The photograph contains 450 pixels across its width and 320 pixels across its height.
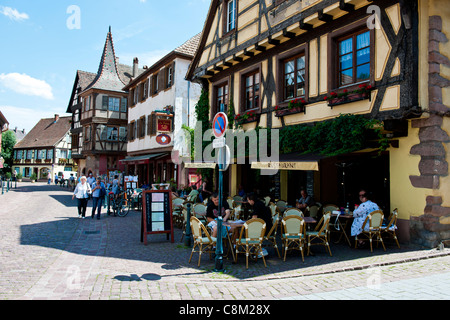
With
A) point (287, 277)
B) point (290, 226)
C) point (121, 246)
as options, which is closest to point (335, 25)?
point (290, 226)

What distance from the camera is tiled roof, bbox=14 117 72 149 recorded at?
188ft

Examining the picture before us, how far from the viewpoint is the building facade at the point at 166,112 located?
787 inches

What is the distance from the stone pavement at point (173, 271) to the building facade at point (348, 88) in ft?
6.65

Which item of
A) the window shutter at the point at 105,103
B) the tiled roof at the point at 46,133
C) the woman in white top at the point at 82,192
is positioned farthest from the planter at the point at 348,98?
the tiled roof at the point at 46,133

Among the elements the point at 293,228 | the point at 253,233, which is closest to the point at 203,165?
the point at 293,228

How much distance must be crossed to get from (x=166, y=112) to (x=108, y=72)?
18301mm

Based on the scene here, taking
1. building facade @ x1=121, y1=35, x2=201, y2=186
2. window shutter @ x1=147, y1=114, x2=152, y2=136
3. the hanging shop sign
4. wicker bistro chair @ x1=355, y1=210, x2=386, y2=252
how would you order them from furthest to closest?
window shutter @ x1=147, y1=114, x2=152, y2=136, building facade @ x1=121, y1=35, x2=201, y2=186, the hanging shop sign, wicker bistro chair @ x1=355, y1=210, x2=386, y2=252

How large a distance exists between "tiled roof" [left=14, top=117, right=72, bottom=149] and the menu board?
52.3m

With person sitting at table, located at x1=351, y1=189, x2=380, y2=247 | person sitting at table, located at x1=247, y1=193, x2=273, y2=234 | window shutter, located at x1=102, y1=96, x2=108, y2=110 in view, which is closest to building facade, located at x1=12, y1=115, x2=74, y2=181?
window shutter, located at x1=102, y1=96, x2=108, y2=110

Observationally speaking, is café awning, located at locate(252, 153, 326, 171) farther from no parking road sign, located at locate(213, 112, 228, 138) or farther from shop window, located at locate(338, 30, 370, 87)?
no parking road sign, located at locate(213, 112, 228, 138)

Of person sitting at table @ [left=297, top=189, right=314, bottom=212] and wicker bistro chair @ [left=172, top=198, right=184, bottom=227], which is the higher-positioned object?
person sitting at table @ [left=297, top=189, right=314, bottom=212]

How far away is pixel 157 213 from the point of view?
9.13 metres

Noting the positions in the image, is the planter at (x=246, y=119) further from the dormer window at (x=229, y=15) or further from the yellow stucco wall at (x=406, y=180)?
the yellow stucco wall at (x=406, y=180)

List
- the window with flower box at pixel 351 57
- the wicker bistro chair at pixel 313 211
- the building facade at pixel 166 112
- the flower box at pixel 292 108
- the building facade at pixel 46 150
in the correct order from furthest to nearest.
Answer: the building facade at pixel 46 150 < the building facade at pixel 166 112 < the flower box at pixel 292 108 < the wicker bistro chair at pixel 313 211 < the window with flower box at pixel 351 57
